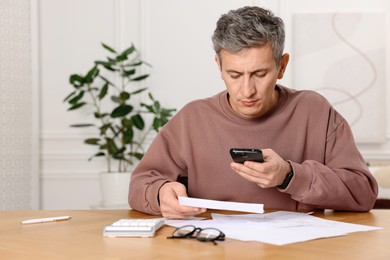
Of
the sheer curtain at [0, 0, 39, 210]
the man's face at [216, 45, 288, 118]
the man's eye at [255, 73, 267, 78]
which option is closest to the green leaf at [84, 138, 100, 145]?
the sheer curtain at [0, 0, 39, 210]

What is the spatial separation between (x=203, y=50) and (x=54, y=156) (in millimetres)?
1450

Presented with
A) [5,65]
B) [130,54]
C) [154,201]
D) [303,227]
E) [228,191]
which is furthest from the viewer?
[130,54]

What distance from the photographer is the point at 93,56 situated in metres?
5.33

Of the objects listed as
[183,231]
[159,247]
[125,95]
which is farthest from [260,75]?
[125,95]

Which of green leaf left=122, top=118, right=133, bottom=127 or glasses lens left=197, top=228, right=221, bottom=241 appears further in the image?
green leaf left=122, top=118, right=133, bottom=127

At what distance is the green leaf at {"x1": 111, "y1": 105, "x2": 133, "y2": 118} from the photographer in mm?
4973

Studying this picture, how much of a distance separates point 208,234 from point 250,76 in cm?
79

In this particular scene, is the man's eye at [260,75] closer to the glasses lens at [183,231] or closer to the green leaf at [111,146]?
the glasses lens at [183,231]

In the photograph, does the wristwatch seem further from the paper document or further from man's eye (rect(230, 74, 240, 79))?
Answer: man's eye (rect(230, 74, 240, 79))

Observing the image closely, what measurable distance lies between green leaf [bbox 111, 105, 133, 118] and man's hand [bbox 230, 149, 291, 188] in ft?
10.0

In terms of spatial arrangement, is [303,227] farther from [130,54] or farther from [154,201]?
[130,54]

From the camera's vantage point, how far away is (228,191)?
2457mm

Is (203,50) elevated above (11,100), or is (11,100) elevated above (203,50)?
(203,50)

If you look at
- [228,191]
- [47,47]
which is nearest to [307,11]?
[47,47]
